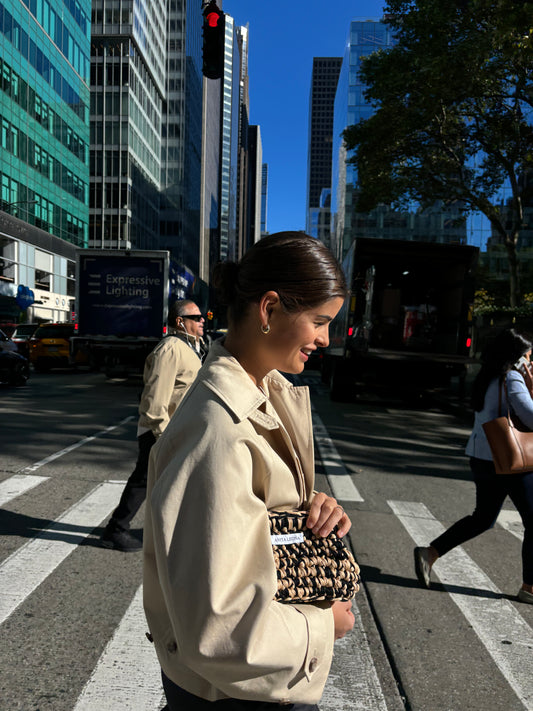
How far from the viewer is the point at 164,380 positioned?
4328 mm

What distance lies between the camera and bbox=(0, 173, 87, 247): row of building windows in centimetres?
4137

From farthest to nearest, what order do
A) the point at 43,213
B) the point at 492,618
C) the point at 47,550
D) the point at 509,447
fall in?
the point at 43,213, the point at 47,550, the point at 509,447, the point at 492,618

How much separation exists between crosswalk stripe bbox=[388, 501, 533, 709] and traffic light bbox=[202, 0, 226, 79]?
279 inches

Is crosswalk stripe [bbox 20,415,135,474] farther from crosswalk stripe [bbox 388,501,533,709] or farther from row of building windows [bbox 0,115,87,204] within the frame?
row of building windows [bbox 0,115,87,204]

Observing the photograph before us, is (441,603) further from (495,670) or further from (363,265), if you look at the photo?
(363,265)

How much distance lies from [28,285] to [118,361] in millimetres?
30911

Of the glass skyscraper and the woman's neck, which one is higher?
the glass skyscraper

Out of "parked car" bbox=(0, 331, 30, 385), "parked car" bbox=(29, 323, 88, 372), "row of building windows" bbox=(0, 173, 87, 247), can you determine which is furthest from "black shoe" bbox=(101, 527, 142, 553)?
"row of building windows" bbox=(0, 173, 87, 247)

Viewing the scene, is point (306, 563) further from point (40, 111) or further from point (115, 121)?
point (115, 121)

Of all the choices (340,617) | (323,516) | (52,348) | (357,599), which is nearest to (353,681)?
(357,599)

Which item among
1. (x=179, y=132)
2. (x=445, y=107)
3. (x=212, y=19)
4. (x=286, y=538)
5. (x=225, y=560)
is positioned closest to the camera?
(x=225, y=560)

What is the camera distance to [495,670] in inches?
117

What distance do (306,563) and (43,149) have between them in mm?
52417

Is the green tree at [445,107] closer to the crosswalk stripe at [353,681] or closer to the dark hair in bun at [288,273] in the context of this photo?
the crosswalk stripe at [353,681]
